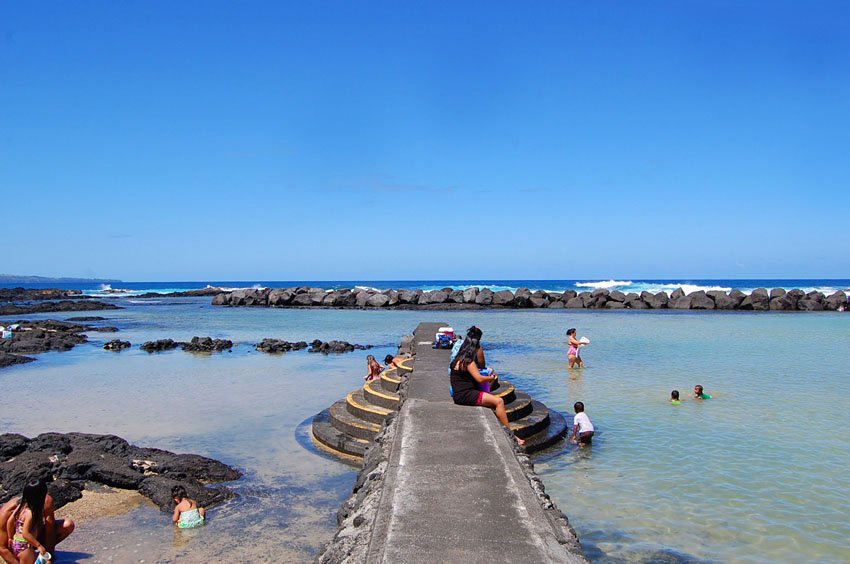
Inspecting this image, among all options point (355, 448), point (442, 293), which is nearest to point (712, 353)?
point (355, 448)

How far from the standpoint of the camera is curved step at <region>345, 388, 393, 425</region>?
912 cm

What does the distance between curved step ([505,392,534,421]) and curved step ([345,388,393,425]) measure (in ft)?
5.67

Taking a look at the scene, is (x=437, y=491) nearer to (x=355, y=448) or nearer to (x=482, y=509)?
(x=482, y=509)

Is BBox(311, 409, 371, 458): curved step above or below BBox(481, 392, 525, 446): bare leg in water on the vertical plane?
below

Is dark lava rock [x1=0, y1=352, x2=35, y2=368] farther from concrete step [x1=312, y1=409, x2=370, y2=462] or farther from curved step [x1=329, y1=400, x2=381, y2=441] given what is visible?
curved step [x1=329, y1=400, x2=381, y2=441]

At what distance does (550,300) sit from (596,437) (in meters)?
33.1

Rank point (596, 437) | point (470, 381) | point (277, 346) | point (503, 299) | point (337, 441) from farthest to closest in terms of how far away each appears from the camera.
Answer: point (503, 299) < point (277, 346) < point (596, 437) < point (337, 441) < point (470, 381)

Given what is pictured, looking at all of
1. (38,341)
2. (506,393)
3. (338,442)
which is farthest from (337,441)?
(38,341)

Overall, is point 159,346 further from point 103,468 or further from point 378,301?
point 378,301

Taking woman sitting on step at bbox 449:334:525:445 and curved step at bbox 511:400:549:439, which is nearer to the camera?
woman sitting on step at bbox 449:334:525:445

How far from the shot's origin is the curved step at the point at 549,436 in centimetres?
867

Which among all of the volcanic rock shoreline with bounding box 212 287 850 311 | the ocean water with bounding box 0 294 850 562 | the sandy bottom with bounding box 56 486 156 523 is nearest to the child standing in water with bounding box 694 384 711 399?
the ocean water with bounding box 0 294 850 562

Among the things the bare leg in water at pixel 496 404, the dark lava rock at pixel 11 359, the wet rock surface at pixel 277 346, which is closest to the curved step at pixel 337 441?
the bare leg in water at pixel 496 404

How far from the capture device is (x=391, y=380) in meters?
10.2
